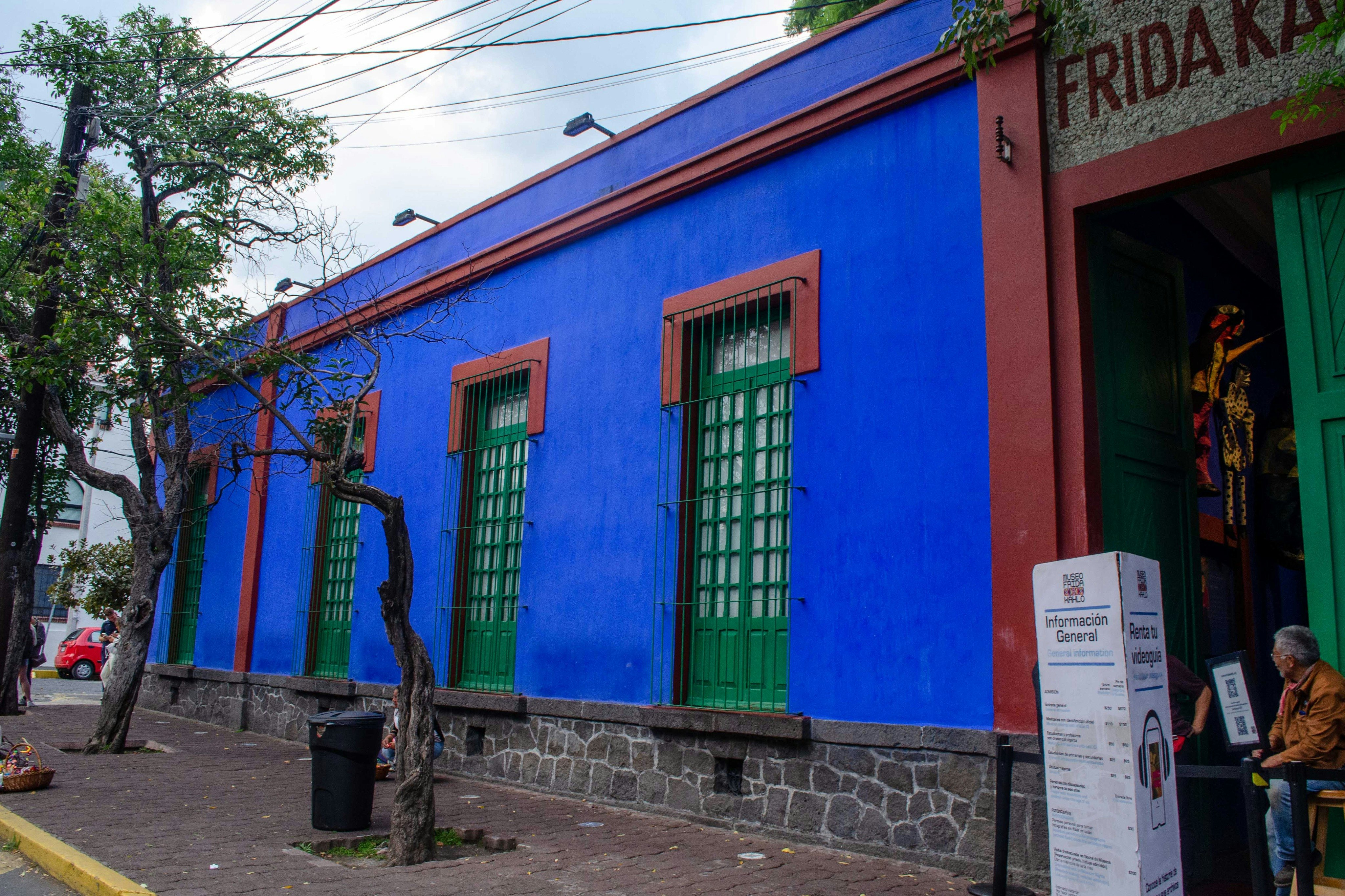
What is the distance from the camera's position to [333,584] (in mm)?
13500

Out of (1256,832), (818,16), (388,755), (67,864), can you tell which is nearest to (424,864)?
(67,864)

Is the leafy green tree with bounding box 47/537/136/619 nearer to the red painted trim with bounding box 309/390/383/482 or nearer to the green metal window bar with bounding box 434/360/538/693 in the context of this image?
the red painted trim with bounding box 309/390/383/482

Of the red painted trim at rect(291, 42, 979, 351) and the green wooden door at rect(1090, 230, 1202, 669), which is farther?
the red painted trim at rect(291, 42, 979, 351)

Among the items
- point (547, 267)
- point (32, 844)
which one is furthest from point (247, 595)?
point (32, 844)

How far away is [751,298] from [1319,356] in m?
4.20

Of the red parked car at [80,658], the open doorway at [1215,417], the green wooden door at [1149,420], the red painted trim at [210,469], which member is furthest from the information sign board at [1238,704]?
the red parked car at [80,658]

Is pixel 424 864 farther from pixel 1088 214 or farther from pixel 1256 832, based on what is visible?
pixel 1088 214

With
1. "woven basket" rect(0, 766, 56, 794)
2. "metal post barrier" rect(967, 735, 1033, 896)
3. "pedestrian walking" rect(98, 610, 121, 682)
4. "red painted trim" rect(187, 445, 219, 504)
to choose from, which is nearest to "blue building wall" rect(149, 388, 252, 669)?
"red painted trim" rect(187, 445, 219, 504)

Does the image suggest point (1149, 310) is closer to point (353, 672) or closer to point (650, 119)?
point (650, 119)

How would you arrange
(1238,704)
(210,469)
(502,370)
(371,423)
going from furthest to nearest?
(210,469) < (371,423) < (502,370) < (1238,704)

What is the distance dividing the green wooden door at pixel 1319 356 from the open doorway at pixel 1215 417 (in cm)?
1

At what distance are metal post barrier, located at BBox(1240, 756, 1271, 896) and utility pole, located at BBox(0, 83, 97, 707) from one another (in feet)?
42.2

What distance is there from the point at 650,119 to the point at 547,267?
1.96m

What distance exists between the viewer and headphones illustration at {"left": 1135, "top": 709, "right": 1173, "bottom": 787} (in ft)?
12.9
